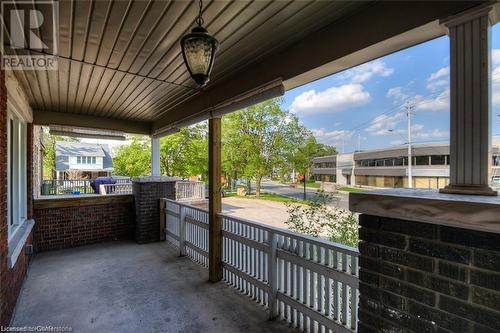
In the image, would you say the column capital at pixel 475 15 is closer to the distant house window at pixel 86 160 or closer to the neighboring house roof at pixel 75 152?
the neighboring house roof at pixel 75 152

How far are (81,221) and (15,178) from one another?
1.91 metres

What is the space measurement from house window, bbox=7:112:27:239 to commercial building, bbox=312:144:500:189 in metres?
4.33

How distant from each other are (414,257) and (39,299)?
4.00 m

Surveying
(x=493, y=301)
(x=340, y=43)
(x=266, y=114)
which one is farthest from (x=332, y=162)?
(x=266, y=114)

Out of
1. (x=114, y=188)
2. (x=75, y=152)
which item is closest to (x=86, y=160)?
(x=75, y=152)

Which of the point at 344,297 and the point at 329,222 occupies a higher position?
the point at 329,222

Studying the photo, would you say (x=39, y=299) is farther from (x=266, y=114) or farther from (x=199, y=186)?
(x=266, y=114)

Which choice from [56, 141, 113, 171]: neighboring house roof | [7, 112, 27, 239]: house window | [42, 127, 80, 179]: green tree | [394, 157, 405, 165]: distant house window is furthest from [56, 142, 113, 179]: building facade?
[394, 157, 405, 165]: distant house window

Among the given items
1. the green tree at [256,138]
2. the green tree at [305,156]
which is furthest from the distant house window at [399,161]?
the green tree at [256,138]

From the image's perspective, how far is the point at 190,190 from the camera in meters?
9.59

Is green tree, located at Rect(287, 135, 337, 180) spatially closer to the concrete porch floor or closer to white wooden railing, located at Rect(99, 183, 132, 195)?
the concrete porch floor

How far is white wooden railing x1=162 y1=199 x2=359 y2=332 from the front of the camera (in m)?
2.21
